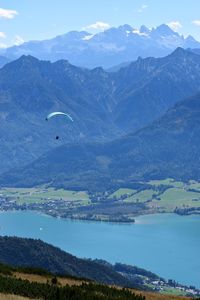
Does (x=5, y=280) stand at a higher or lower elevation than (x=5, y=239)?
lower

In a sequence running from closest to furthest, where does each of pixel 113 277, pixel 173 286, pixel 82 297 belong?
pixel 82 297
pixel 113 277
pixel 173 286

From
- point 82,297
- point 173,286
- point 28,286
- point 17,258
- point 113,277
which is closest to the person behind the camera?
point 82,297

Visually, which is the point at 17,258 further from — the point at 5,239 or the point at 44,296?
the point at 44,296

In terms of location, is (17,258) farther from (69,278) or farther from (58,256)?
(69,278)

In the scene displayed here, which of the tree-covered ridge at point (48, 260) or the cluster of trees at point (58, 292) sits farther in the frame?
the tree-covered ridge at point (48, 260)

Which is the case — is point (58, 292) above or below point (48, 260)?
below

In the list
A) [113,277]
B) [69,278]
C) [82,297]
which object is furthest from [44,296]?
[113,277]

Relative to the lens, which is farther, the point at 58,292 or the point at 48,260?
the point at 48,260

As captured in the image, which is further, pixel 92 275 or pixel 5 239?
pixel 5 239

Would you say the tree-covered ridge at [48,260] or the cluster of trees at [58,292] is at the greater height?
the tree-covered ridge at [48,260]

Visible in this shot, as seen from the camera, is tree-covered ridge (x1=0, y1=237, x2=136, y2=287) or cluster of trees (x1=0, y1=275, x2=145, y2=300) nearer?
cluster of trees (x1=0, y1=275, x2=145, y2=300)

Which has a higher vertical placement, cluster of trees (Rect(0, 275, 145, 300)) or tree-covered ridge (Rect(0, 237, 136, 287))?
tree-covered ridge (Rect(0, 237, 136, 287))
